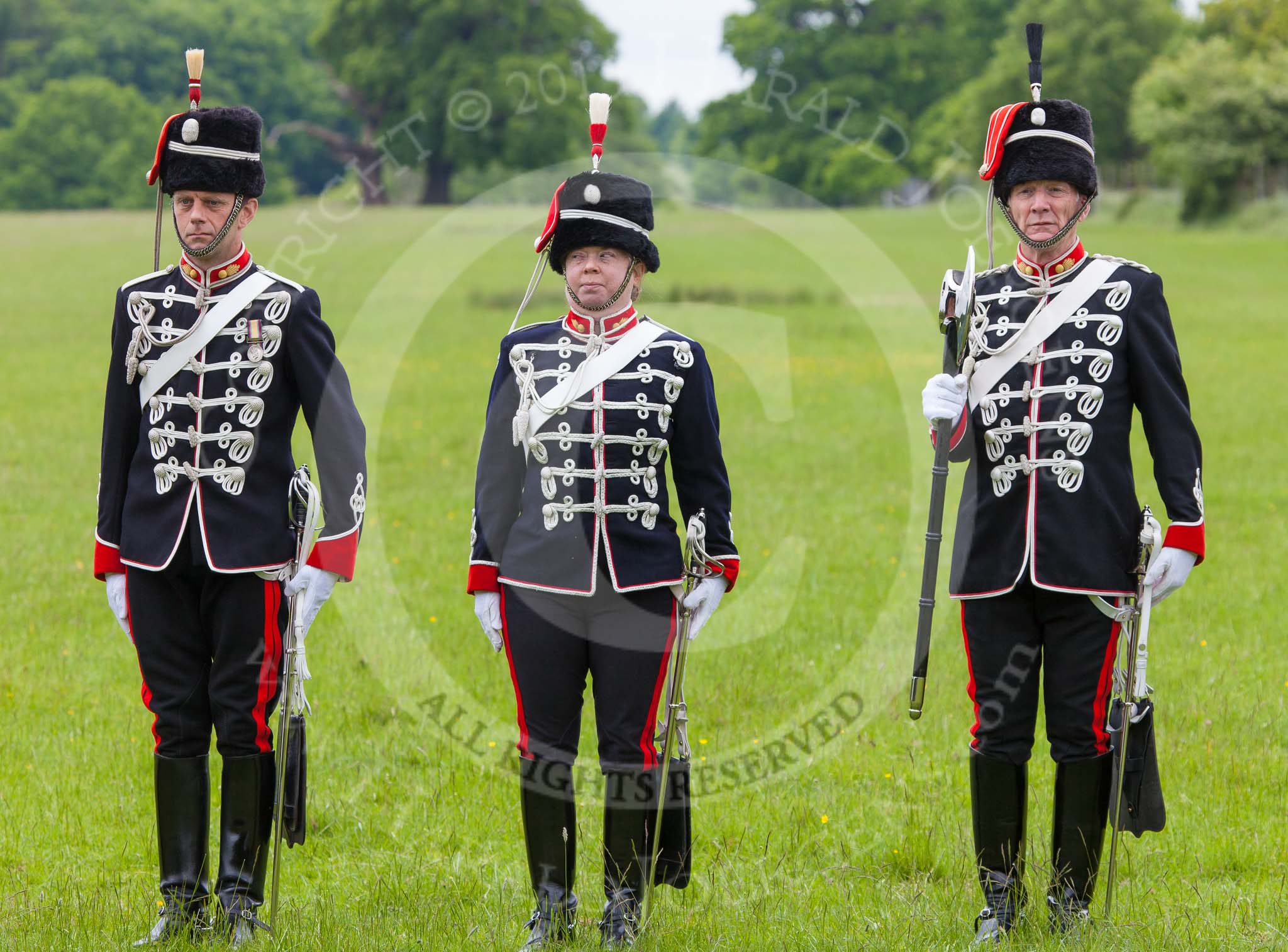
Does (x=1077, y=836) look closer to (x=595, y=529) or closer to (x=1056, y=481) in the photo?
(x=1056, y=481)

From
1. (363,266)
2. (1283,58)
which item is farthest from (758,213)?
(363,266)

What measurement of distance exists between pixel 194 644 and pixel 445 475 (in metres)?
9.50

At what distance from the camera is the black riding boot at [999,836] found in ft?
15.6

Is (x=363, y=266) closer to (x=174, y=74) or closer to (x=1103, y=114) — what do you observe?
(x=1103, y=114)

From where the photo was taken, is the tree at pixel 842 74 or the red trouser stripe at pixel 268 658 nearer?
A: the red trouser stripe at pixel 268 658

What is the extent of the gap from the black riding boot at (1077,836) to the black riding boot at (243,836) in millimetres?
2468

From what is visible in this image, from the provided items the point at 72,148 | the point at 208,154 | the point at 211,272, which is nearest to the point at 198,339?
the point at 211,272

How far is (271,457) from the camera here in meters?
4.68

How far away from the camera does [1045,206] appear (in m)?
4.60

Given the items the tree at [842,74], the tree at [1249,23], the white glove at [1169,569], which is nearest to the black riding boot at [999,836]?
the white glove at [1169,569]

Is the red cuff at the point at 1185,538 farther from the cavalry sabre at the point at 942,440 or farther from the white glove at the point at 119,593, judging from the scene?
the white glove at the point at 119,593

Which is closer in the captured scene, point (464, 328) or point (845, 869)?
point (845, 869)

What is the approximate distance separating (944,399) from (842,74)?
239 ft

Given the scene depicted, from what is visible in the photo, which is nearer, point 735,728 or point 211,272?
point 211,272
